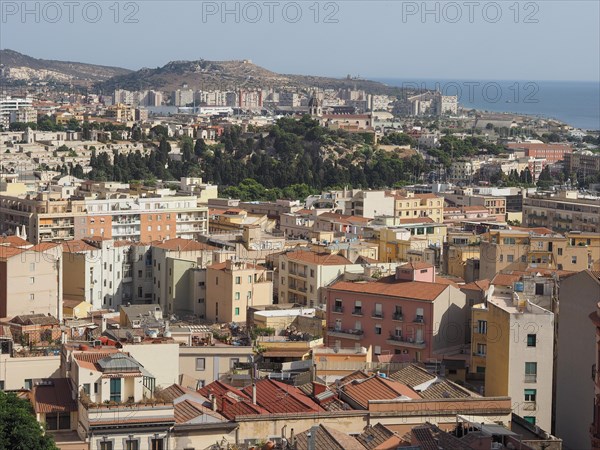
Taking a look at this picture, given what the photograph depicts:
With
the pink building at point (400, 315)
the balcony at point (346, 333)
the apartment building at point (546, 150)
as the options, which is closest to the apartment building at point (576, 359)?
the pink building at point (400, 315)

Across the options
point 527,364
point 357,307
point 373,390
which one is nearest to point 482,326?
point 527,364

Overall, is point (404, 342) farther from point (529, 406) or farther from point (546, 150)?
point (546, 150)

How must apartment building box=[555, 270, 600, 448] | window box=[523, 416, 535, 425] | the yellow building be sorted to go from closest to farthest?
apartment building box=[555, 270, 600, 448] → window box=[523, 416, 535, 425] → the yellow building

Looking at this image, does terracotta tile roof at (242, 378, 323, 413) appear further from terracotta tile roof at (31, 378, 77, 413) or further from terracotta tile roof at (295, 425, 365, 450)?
terracotta tile roof at (31, 378, 77, 413)

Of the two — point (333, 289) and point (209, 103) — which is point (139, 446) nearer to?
point (333, 289)

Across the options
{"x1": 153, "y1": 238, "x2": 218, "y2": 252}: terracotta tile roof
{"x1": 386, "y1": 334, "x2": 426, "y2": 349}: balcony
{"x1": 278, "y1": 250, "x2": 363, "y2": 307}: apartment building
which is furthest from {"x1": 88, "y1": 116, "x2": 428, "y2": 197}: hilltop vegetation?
{"x1": 386, "y1": 334, "x2": 426, "y2": 349}: balcony

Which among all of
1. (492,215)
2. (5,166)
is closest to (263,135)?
(5,166)

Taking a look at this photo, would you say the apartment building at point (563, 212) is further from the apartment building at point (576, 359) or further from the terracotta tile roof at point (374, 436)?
the terracotta tile roof at point (374, 436)
